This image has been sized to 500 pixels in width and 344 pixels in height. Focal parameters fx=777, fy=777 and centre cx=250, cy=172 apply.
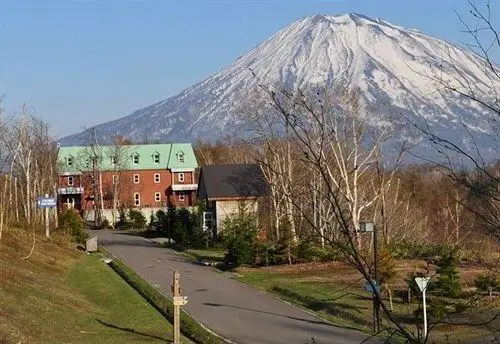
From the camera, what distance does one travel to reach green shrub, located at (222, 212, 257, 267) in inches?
1453

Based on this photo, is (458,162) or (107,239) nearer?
(458,162)

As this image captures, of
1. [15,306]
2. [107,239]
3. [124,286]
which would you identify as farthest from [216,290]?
[107,239]

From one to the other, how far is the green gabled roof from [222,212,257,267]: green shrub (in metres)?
42.7

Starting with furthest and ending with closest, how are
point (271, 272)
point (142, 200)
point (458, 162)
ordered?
point (142, 200)
point (271, 272)
point (458, 162)

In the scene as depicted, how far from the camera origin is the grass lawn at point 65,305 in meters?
15.3

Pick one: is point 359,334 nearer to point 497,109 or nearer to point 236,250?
point 497,109

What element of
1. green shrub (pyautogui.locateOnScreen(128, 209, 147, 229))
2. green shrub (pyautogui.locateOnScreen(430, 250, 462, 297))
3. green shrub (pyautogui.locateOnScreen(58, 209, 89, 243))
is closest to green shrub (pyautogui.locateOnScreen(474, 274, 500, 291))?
green shrub (pyautogui.locateOnScreen(430, 250, 462, 297))

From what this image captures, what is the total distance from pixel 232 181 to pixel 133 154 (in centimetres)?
2950

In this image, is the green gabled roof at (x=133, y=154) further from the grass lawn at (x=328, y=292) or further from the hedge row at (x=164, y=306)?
the hedge row at (x=164, y=306)

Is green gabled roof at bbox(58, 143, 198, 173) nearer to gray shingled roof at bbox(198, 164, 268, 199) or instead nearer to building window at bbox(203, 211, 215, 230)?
gray shingled roof at bbox(198, 164, 268, 199)

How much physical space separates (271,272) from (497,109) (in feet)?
103

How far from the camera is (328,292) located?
25688 mm

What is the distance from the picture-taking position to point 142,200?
82.3 m

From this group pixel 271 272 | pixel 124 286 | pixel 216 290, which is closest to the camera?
pixel 124 286
